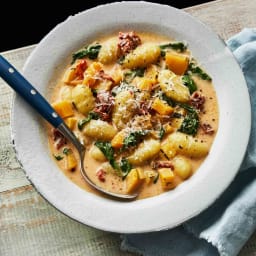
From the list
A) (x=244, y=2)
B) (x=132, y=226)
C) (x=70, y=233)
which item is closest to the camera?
(x=132, y=226)

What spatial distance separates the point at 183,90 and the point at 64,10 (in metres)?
1.53

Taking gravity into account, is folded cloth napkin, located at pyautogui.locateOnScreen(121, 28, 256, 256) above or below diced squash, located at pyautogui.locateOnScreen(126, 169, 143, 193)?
below

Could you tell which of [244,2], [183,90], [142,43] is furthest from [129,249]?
→ [244,2]

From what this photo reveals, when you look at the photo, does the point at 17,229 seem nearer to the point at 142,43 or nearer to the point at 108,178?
the point at 108,178

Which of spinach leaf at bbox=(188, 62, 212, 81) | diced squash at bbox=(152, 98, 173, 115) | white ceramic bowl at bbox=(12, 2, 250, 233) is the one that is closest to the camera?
white ceramic bowl at bbox=(12, 2, 250, 233)

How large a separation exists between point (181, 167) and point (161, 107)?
11.0 inches

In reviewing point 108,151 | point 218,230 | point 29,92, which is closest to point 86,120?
point 108,151

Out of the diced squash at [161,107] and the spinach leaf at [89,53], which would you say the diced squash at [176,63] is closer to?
the diced squash at [161,107]

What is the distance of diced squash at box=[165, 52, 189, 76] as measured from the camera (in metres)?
3.03

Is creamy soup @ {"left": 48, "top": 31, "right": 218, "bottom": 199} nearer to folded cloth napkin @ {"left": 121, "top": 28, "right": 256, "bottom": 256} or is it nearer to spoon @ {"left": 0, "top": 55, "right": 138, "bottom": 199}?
spoon @ {"left": 0, "top": 55, "right": 138, "bottom": 199}

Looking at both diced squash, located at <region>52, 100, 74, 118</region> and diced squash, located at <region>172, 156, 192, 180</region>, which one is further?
diced squash, located at <region>52, 100, 74, 118</region>

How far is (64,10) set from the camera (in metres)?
4.25

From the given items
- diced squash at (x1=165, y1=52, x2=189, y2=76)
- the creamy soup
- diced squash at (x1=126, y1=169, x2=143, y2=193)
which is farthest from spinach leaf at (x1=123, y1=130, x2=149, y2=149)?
diced squash at (x1=165, y1=52, x2=189, y2=76)

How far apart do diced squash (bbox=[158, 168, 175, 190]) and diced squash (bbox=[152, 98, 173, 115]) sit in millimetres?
258
